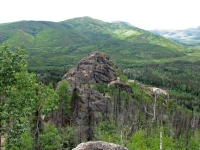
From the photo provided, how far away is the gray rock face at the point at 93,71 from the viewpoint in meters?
124

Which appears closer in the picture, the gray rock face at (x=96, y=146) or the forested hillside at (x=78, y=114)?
the gray rock face at (x=96, y=146)

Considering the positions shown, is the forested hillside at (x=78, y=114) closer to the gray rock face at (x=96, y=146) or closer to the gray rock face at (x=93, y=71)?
the gray rock face at (x=93, y=71)

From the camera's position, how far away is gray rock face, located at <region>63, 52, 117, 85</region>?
124 meters

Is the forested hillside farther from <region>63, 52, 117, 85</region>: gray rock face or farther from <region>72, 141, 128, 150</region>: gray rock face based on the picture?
<region>72, 141, 128, 150</region>: gray rock face

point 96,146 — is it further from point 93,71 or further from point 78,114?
point 93,71

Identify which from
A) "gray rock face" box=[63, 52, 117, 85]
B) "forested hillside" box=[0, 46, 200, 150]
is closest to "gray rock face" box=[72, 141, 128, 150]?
"forested hillside" box=[0, 46, 200, 150]

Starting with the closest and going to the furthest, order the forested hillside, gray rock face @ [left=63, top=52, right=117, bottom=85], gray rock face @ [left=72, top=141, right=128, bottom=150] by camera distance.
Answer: gray rock face @ [left=72, top=141, right=128, bottom=150] < the forested hillside < gray rock face @ [left=63, top=52, right=117, bottom=85]

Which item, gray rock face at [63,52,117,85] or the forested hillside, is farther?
gray rock face at [63,52,117,85]

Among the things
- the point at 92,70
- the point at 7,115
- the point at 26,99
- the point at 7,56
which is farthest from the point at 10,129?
the point at 92,70

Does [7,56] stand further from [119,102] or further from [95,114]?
[119,102]

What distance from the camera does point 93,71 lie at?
431ft

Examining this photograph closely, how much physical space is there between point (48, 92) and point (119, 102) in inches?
3532

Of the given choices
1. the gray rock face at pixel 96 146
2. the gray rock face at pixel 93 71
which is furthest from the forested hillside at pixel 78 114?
the gray rock face at pixel 96 146

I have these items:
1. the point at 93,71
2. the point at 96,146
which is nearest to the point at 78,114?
the point at 93,71
